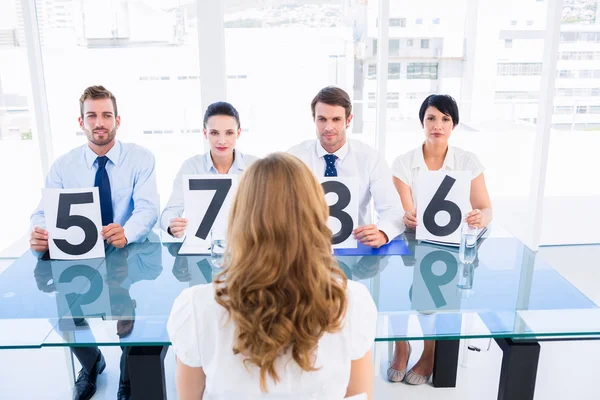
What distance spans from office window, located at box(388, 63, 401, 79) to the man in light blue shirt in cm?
183

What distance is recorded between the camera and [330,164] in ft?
8.49

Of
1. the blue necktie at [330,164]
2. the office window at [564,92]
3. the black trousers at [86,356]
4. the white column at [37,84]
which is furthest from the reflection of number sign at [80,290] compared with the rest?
the office window at [564,92]

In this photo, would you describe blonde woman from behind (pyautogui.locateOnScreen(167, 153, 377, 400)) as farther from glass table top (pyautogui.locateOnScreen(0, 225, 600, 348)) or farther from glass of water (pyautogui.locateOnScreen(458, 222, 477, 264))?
glass of water (pyautogui.locateOnScreen(458, 222, 477, 264))

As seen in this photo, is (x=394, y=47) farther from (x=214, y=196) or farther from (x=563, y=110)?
(x=214, y=196)

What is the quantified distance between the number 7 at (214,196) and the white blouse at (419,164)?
94cm

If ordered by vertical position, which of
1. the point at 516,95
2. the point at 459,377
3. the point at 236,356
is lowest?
the point at 459,377

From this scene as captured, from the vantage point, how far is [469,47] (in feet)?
12.0

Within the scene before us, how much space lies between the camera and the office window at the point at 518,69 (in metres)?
3.70

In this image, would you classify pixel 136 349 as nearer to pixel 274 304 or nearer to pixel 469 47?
pixel 274 304

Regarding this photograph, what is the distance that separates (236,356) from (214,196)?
3.24ft

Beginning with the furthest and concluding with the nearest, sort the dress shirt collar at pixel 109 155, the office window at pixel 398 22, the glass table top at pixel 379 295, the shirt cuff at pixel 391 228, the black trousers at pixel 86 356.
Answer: the office window at pixel 398 22
the dress shirt collar at pixel 109 155
the black trousers at pixel 86 356
the shirt cuff at pixel 391 228
the glass table top at pixel 379 295

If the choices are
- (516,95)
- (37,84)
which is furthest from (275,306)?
(516,95)

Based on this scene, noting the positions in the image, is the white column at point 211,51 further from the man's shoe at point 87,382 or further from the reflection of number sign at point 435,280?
the reflection of number sign at point 435,280

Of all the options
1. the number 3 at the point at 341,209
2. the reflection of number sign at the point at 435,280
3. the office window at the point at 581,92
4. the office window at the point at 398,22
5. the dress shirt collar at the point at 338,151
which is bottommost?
the reflection of number sign at the point at 435,280
